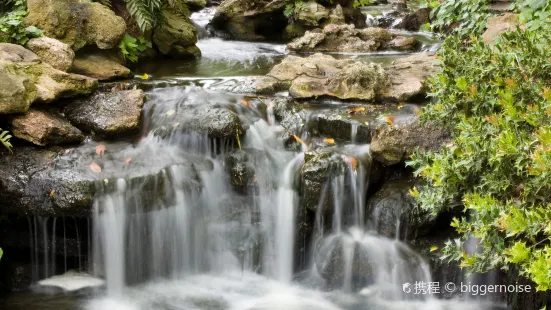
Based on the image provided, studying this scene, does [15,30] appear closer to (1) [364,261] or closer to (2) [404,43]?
(1) [364,261]

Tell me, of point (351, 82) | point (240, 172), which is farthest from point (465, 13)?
point (240, 172)

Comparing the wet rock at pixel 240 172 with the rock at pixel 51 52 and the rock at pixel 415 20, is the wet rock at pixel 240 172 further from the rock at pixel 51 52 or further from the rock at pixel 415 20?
the rock at pixel 415 20

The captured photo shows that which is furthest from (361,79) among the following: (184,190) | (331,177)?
(184,190)

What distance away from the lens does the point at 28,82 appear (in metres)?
6.39

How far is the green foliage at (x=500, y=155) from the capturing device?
3.31 metres

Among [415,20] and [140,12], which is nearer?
[140,12]

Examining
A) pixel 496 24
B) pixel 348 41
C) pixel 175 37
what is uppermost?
pixel 348 41

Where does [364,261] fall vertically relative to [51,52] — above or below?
below

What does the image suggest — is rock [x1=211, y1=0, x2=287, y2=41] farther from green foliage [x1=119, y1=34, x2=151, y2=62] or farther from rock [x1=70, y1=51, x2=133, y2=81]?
rock [x1=70, y1=51, x2=133, y2=81]

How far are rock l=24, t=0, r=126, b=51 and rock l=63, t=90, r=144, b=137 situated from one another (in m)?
1.76

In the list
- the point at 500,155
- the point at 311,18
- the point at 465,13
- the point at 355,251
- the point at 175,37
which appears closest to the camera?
the point at 500,155

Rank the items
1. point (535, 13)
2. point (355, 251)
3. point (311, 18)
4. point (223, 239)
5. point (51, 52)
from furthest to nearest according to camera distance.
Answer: point (311, 18) → point (51, 52) → point (223, 239) → point (355, 251) → point (535, 13)

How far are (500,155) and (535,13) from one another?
3.06 meters

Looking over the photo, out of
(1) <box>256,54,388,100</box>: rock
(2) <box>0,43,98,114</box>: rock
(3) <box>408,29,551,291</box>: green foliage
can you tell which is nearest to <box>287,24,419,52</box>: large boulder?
(1) <box>256,54,388,100</box>: rock
